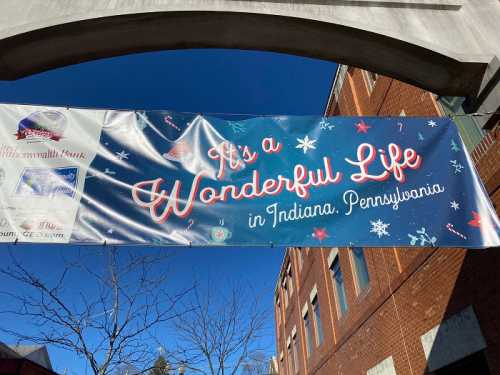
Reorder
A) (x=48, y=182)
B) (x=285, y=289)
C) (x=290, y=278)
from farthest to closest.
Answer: (x=285, y=289), (x=290, y=278), (x=48, y=182)

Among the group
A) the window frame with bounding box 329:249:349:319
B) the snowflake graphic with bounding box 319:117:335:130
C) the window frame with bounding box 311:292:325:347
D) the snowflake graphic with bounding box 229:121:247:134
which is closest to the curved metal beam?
the snowflake graphic with bounding box 319:117:335:130

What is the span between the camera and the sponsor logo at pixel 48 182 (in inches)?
119

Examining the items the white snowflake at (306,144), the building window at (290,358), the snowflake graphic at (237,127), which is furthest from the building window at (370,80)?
the building window at (290,358)

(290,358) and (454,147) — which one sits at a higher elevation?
(290,358)

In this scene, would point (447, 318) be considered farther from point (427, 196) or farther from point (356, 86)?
point (356, 86)

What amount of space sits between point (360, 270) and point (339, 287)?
2147mm

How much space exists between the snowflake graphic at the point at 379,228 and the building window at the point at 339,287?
390 inches

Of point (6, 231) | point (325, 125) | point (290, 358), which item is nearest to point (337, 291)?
point (325, 125)

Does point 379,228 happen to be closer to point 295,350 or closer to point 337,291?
point 337,291

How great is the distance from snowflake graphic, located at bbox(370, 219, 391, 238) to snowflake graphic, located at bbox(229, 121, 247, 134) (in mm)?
1469

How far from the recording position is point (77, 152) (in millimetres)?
3254

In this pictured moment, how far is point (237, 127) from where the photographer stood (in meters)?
3.55

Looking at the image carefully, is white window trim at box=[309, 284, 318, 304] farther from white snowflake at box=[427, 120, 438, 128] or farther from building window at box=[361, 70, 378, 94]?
white snowflake at box=[427, 120, 438, 128]

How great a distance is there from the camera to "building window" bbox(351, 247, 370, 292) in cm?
1064
